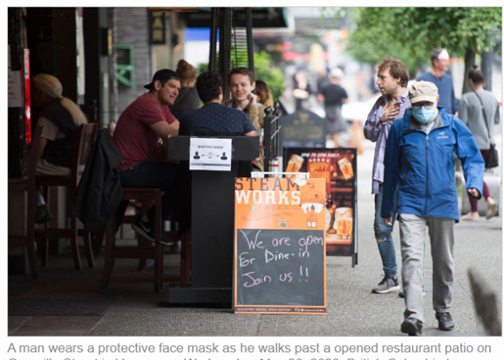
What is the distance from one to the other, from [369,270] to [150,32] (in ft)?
34.6

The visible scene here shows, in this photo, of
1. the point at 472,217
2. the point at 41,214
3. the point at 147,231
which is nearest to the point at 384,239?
the point at 147,231

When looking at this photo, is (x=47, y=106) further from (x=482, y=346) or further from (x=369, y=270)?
(x=482, y=346)

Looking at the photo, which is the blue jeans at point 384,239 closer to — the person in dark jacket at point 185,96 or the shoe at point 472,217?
the person in dark jacket at point 185,96

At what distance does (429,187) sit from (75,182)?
393 centimetres

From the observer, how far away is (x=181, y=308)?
19.0 feet

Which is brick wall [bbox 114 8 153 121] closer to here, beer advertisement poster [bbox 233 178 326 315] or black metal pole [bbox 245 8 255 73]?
black metal pole [bbox 245 8 255 73]

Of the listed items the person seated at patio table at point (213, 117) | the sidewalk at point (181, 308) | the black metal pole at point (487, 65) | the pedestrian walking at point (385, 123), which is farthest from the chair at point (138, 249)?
the black metal pole at point (487, 65)

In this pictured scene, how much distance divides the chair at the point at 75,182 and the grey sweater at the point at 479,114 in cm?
531

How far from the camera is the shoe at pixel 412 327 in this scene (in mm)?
4902

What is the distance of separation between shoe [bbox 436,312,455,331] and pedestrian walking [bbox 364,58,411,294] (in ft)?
3.41

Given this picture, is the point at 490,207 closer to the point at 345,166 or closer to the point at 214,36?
the point at 345,166

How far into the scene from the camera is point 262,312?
18.0 feet
